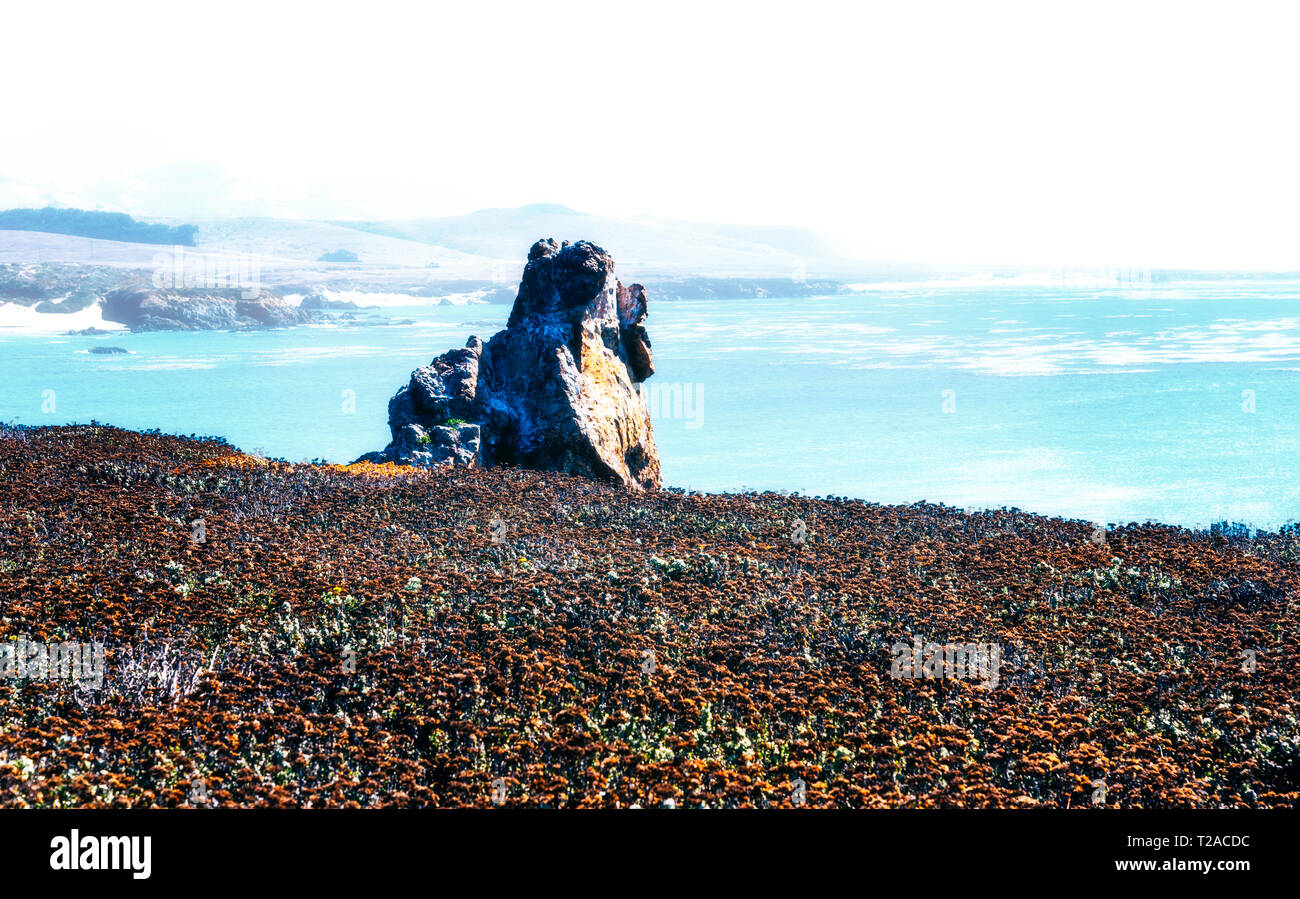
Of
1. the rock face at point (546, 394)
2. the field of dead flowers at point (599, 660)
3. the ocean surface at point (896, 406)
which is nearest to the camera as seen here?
the field of dead flowers at point (599, 660)

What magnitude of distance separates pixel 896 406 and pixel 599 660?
8178 centimetres

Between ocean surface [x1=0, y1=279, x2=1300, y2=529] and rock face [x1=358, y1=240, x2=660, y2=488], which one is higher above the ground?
rock face [x1=358, y1=240, x2=660, y2=488]

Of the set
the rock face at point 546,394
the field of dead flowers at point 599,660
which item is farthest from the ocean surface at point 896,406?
the field of dead flowers at point 599,660

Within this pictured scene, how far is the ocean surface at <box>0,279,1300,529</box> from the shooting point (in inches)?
2216

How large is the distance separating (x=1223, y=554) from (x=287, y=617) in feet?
51.7

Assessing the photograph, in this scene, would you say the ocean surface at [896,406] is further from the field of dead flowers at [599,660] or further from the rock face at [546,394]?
the field of dead flowers at [599,660]

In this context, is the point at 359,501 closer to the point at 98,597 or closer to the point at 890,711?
the point at 98,597

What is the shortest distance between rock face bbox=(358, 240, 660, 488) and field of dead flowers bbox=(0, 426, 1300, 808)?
720 cm

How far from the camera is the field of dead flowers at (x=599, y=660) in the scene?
332 inches

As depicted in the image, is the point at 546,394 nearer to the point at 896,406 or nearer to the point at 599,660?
the point at 599,660

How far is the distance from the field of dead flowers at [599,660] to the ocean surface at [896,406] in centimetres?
2634

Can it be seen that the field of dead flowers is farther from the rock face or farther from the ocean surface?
the ocean surface

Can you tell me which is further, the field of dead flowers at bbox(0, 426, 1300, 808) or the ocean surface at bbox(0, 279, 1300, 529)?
the ocean surface at bbox(0, 279, 1300, 529)

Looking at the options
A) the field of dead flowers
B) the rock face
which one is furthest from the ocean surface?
the field of dead flowers
